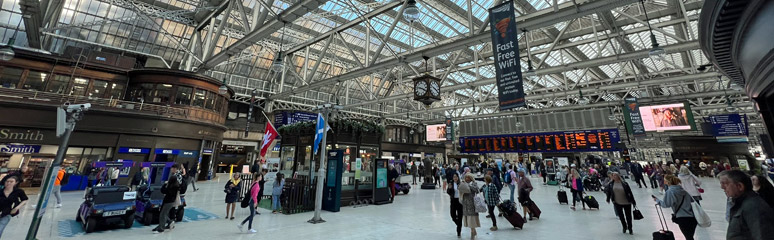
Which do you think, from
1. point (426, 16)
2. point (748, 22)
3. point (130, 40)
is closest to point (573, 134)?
point (426, 16)

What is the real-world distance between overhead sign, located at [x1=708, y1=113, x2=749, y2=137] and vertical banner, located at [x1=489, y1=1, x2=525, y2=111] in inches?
829

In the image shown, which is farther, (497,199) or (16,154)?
(16,154)

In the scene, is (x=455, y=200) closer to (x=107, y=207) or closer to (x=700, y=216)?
(x=700, y=216)

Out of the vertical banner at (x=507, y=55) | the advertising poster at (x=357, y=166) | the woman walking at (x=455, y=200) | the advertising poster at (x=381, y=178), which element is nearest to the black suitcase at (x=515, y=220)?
the woman walking at (x=455, y=200)

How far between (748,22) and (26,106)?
25.1 metres

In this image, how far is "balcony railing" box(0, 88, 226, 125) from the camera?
14.2 metres

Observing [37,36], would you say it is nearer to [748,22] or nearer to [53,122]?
[53,122]

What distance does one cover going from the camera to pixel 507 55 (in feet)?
25.4

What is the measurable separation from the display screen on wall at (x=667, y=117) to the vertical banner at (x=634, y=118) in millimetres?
387

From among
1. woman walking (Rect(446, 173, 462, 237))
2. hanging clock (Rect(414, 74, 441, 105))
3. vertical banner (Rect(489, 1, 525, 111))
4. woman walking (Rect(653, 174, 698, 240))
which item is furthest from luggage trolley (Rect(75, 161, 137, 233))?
woman walking (Rect(653, 174, 698, 240))

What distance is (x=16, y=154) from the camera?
46.2 ft

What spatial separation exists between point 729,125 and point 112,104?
3873 cm

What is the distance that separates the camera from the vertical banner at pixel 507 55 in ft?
24.7

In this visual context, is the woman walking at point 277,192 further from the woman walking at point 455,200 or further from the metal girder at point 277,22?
the woman walking at point 455,200
